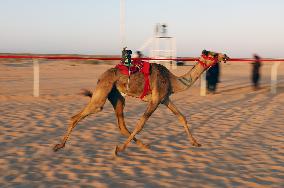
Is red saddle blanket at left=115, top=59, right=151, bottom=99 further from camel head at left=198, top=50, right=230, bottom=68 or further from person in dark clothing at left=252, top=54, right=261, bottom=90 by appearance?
person in dark clothing at left=252, top=54, right=261, bottom=90

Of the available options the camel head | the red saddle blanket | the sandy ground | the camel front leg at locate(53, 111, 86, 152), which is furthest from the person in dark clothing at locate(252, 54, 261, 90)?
the camel front leg at locate(53, 111, 86, 152)

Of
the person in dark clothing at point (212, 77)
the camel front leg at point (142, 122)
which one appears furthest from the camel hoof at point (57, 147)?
the person in dark clothing at point (212, 77)

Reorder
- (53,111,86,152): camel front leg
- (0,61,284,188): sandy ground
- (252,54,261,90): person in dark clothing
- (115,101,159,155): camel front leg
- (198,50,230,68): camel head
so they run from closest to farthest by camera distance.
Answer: (0,61,284,188): sandy ground
(115,101,159,155): camel front leg
(53,111,86,152): camel front leg
(198,50,230,68): camel head
(252,54,261,90): person in dark clothing

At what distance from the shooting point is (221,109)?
11.5 meters

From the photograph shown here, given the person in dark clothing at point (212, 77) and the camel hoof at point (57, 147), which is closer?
the camel hoof at point (57, 147)

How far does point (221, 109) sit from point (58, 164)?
6676 mm

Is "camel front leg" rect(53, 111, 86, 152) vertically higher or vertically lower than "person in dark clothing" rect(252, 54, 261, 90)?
lower

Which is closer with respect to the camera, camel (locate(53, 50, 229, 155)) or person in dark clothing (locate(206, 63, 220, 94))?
camel (locate(53, 50, 229, 155))

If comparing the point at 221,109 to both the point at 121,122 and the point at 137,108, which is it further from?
the point at 121,122

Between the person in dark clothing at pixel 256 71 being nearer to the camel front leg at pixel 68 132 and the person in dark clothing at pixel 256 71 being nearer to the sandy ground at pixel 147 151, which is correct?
the sandy ground at pixel 147 151

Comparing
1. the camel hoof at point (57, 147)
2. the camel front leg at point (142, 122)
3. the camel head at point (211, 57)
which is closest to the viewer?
the camel front leg at point (142, 122)

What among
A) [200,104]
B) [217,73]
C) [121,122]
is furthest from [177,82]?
[217,73]

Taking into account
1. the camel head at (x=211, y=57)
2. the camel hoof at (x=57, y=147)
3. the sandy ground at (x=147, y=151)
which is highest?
the camel head at (x=211, y=57)

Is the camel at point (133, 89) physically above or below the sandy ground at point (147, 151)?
above
